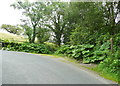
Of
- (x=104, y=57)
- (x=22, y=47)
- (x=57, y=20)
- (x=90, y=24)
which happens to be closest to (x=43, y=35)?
(x=57, y=20)

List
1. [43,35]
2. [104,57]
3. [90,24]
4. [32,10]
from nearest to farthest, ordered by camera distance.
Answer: [104,57] < [90,24] < [32,10] < [43,35]

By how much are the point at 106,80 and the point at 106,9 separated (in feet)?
12.7

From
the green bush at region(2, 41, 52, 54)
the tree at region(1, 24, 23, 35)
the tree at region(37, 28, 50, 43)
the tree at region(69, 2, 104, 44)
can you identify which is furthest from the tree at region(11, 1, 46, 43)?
the tree at region(69, 2, 104, 44)

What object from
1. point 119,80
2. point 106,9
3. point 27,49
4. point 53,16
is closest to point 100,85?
point 119,80

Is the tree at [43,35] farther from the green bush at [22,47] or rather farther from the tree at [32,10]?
the green bush at [22,47]

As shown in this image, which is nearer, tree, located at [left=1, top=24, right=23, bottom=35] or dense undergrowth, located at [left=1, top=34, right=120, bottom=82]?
dense undergrowth, located at [left=1, top=34, right=120, bottom=82]

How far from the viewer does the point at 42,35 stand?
38.8 ft

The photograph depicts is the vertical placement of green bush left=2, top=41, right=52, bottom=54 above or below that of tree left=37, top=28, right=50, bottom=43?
below

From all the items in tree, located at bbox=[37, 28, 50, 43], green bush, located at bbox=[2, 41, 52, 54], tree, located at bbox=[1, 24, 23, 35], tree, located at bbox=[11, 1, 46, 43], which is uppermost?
tree, located at bbox=[11, 1, 46, 43]

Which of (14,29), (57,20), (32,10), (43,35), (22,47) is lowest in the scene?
(22,47)

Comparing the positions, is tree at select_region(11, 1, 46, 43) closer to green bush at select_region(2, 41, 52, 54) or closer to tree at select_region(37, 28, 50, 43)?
tree at select_region(37, 28, 50, 43)

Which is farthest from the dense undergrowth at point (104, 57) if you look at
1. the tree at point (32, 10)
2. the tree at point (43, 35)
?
the tree at point (32, 10)

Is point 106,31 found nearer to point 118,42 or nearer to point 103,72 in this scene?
point 118,42

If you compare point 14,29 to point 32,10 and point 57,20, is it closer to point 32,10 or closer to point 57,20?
point 32,10
